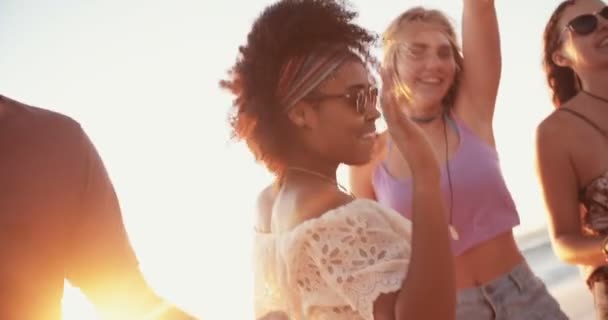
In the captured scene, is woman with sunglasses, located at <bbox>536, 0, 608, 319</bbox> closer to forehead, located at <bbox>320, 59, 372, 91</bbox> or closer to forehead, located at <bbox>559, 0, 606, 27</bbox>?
forehead, located at <bbox>559, 0, 606, 27</bbox>

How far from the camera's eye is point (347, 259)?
7.15 feet

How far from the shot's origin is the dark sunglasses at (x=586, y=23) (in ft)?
12.2

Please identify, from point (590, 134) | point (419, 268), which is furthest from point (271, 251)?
point (590, 134)

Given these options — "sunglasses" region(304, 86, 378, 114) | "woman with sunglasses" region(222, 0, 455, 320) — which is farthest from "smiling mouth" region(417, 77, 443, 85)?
"sunglasses" region(304, 86, 378, 114)

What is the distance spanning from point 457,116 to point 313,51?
1487mm

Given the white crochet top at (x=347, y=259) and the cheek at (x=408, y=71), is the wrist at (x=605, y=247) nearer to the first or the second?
the white crochet top at (x=347, y=259)

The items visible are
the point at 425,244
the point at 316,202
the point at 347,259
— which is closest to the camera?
the point at 425,244

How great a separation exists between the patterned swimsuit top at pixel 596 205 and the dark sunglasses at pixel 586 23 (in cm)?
78

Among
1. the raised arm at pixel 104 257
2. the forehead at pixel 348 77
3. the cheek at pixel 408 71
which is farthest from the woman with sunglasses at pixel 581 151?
the raised arm at pixel 104 257

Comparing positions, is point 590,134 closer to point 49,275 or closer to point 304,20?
point 304,20

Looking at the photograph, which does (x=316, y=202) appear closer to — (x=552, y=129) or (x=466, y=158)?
(x=466, y=158)

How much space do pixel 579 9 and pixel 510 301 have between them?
5.08 feet

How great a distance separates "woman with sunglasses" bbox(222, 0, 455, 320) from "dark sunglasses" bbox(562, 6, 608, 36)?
1518 mm

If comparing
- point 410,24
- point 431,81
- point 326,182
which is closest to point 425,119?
point 431,81
